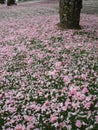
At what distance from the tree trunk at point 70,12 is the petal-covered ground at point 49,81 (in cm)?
77

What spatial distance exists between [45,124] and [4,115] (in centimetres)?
133

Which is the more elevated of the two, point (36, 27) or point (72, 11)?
point (72, 11)

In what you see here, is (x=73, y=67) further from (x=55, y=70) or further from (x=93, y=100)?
(x=93, y=100)

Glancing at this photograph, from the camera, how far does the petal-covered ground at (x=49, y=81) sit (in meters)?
7.13

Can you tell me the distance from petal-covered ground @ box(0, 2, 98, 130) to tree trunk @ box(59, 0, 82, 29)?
2.53 feet

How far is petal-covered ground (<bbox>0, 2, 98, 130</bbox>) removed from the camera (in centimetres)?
713

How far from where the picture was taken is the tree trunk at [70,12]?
622 inches

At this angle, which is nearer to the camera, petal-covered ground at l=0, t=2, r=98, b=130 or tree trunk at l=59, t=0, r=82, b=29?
petal-covered ground at l=0, t=2, r=98, b=130

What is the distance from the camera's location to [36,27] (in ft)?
58.5

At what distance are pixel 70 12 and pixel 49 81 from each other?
294 inches

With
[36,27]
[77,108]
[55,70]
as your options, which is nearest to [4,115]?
[77,108]

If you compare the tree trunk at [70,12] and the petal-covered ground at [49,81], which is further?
the tree trunk at [70,12]

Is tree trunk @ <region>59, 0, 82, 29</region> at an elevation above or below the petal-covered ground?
above

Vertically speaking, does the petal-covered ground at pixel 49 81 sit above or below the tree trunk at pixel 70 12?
below
